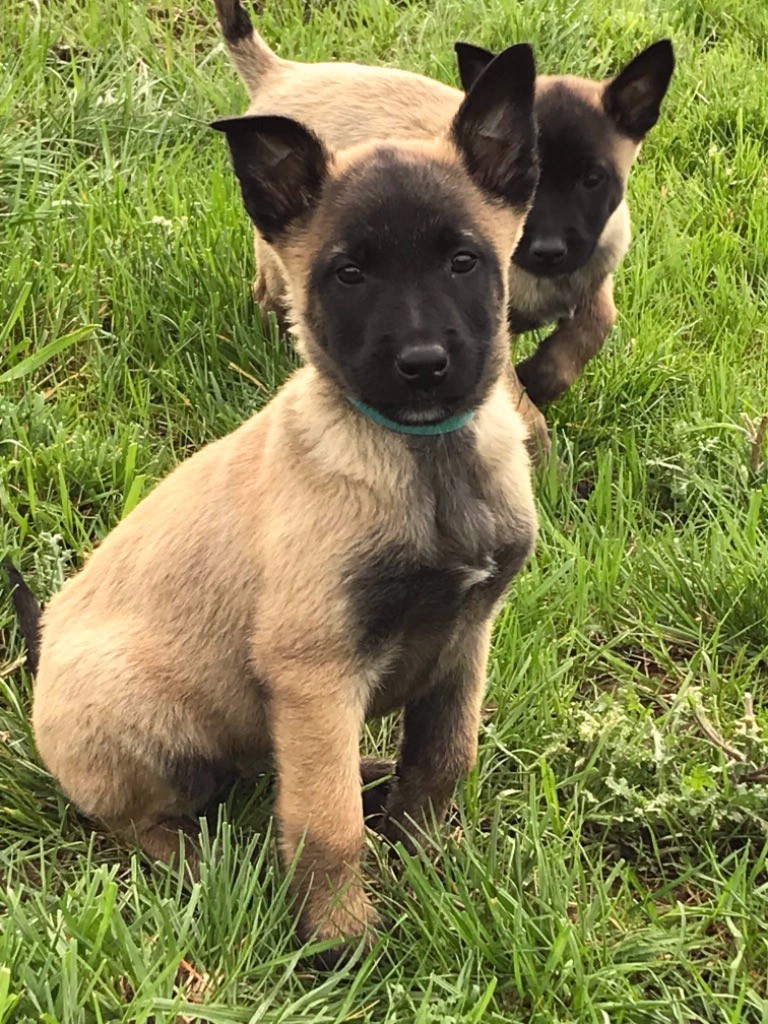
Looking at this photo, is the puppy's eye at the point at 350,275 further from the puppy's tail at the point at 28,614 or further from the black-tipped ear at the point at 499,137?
the puppy's tail at the point at 28,614

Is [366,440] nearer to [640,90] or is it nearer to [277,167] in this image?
[277,167]

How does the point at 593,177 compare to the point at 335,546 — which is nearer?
the point at 335,546

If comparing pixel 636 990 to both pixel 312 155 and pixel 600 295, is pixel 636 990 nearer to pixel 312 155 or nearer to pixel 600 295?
pixel 312 155

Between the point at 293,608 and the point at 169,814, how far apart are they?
74cm

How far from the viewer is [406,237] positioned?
2256 mm

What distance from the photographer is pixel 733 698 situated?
123 inches

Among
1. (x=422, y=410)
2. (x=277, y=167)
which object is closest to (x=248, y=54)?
(x=277, y=167)

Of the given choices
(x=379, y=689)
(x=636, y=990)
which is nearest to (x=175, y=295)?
(x=379, y=689)

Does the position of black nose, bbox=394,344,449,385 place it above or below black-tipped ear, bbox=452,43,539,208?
below

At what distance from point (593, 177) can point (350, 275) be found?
6.78 feet

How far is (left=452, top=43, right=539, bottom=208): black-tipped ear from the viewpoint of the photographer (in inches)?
98.1

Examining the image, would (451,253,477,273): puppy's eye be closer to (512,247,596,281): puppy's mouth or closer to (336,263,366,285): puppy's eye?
(336,263,366,285): puppy's eye

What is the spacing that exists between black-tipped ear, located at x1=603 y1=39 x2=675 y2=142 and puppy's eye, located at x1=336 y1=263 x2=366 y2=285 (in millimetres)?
2253

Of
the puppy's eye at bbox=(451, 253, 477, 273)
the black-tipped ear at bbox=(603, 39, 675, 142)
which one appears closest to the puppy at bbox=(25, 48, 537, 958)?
the puppy's eye at bbox=(451, 253, 477, 273)
